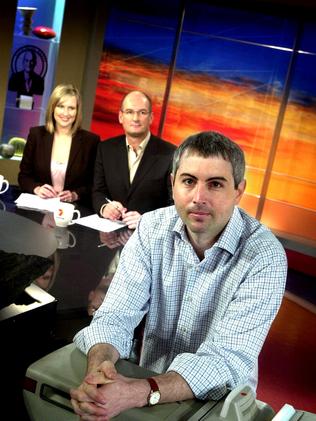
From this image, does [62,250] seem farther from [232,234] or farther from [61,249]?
[232,234]

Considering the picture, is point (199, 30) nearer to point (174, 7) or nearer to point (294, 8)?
point (174, 7)

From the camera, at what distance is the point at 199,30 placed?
631cm

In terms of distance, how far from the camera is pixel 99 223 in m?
2.91

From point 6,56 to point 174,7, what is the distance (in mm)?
1867

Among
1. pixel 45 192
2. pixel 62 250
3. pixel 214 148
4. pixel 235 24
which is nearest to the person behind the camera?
pixel 214 148

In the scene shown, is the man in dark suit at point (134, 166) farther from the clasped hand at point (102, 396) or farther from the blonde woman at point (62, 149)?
the clasped hand at point (102, 396)

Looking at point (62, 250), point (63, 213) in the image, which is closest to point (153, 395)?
point (62, 250)

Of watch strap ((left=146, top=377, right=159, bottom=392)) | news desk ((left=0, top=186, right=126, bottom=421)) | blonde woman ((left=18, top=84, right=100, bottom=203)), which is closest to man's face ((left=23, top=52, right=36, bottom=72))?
blonde woman ((left=18, top=84, right=100, bottom=203))

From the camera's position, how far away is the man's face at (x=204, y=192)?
4.93 feet

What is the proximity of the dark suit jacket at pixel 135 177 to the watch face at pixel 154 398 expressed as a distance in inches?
81.4

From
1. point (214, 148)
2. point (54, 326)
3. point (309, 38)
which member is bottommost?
point (54, 326)

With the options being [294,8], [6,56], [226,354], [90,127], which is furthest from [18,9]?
[226,354]

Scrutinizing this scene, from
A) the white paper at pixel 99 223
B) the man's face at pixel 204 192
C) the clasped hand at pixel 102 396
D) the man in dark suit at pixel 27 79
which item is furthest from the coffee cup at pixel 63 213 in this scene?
the man in dark suit at pixel 27 79

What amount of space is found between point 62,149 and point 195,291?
7.44 feet
